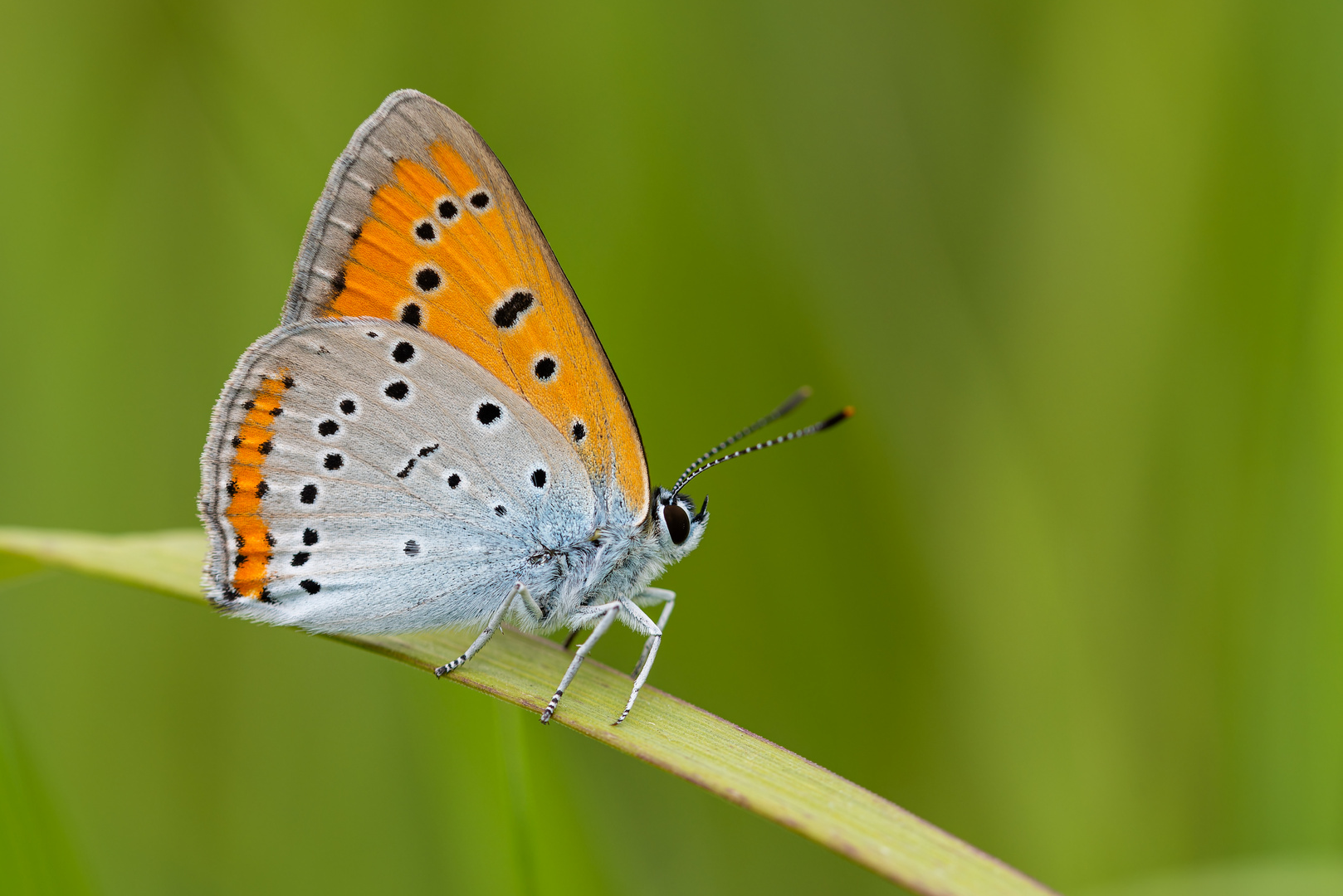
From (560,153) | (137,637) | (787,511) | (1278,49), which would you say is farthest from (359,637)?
(1278,49)

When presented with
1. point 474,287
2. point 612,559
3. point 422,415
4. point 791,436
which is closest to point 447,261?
point 474,287

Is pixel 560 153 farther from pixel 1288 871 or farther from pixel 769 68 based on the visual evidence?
pixel 1288 871

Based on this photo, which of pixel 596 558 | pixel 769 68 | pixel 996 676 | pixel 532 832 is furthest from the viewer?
pixel 769 68

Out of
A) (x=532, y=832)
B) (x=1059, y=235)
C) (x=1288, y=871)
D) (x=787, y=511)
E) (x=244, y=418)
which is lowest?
(x=1288, y=871)

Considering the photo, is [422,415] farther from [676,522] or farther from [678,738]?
[678,738]

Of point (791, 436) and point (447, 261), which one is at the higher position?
point (447, 261)

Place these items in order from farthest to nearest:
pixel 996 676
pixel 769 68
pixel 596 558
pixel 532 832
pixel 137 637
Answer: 1. pixel 769 68
2. pixel 137 637
3. pixel 996 676
4. pixel 596 558
5. pixel 532 832

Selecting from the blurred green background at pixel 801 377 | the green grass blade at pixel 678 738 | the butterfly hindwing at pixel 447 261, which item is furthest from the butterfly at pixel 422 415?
the blurred green background at pixel 801 377
